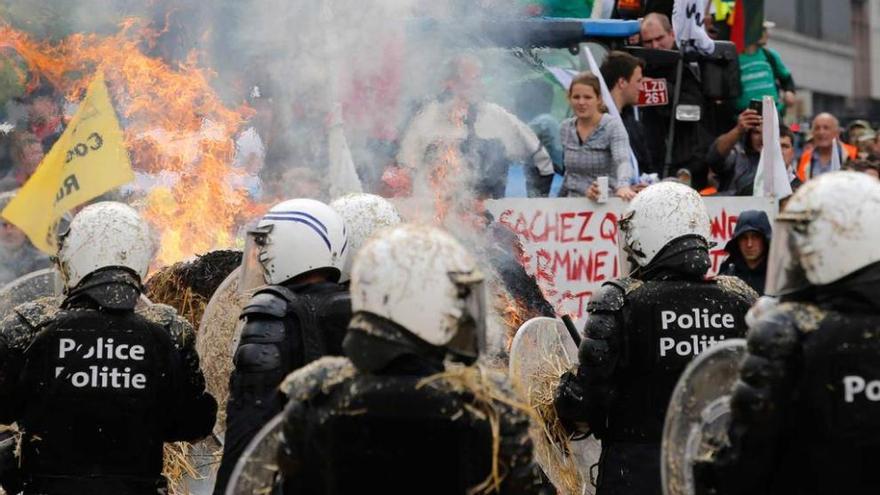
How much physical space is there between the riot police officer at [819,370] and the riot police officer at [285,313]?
1857 millimetres

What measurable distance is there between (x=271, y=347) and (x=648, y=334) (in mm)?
1579

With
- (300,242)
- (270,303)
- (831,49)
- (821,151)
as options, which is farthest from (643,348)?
(831,49)

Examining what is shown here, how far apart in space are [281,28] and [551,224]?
8.31ft

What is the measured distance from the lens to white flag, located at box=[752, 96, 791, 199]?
37.0 feet

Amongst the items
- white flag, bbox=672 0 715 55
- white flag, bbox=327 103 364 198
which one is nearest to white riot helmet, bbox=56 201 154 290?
white flag, bbox=327 103 364 198

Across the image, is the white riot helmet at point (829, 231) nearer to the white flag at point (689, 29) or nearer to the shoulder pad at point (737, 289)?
the shoulder pad at point (737, 289)

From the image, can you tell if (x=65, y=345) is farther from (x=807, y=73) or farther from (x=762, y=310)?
(x=807, y=73)

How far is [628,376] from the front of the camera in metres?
6.96

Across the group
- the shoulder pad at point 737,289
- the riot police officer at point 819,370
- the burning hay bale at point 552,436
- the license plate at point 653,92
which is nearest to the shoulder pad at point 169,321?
the burning hay bale at point 552,436

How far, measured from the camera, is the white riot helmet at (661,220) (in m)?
7.03

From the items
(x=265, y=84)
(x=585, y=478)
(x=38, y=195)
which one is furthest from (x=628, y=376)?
(x=265, y=84)

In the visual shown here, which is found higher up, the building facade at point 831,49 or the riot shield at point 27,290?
the building facade at point 831,49

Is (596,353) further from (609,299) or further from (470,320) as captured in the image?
(470,320)

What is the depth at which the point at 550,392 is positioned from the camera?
306 inches
